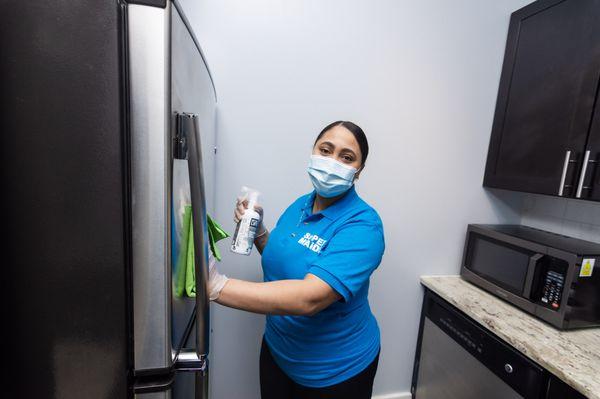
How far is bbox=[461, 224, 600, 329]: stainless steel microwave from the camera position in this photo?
1.09m

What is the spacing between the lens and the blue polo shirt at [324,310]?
0.83 m

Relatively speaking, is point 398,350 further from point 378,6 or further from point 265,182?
point 378,6

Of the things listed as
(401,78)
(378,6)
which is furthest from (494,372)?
(378,6)

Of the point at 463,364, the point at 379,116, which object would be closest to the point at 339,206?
the point at 379,116

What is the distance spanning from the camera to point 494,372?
1.16 metres

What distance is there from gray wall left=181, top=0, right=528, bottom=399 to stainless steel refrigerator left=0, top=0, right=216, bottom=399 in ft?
2.65

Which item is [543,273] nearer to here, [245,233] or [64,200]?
[245,233]

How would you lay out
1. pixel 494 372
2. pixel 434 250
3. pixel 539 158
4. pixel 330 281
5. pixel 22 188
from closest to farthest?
1. pixel 22 188
2. pixel 330 281
3. pixel 494 372
4. pixel 539 158
5. pixel 434 250

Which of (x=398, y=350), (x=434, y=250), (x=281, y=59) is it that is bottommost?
(x=398, y=350)

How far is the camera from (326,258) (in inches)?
28.9

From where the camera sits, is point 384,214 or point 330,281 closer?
point 330,281

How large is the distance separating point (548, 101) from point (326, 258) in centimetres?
130

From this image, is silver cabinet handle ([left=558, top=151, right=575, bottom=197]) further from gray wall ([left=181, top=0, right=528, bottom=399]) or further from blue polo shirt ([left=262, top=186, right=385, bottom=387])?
blue polo shirt ([left=262, top=186, right=385, bottom=387])

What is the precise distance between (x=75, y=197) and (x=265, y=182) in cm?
93
